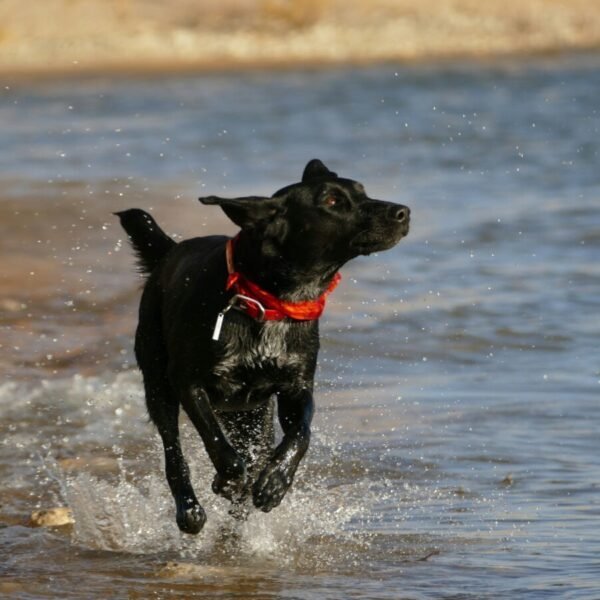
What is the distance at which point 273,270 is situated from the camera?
586 cm

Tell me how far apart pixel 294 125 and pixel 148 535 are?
686 inches

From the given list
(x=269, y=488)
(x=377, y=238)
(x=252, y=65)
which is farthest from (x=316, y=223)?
(x=252, y=65)

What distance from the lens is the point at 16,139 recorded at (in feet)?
73.1

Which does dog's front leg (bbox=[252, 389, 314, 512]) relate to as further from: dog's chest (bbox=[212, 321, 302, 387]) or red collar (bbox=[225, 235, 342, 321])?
Answer: red collar (bbox=[225, 235, 342, 321])

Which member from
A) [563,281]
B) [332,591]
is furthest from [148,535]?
[563,281]

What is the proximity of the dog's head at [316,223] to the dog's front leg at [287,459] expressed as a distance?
546mm

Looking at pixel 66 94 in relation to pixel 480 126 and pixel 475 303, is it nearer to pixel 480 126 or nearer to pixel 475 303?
pixel 480 126

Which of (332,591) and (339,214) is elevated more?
(339,214)

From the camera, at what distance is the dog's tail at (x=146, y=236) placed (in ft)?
22.2

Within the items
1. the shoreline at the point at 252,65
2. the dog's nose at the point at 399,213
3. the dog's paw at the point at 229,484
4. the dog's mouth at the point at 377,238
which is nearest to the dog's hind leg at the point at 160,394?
the dog's paw at the point at 229,484

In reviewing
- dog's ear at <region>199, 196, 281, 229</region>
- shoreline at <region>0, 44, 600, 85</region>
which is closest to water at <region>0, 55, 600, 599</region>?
dog's ear at <region>199, 196, 281, 229</region>

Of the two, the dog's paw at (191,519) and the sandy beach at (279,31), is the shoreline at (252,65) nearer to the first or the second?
the sandy beach at (279,31)

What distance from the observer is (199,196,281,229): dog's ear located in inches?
225

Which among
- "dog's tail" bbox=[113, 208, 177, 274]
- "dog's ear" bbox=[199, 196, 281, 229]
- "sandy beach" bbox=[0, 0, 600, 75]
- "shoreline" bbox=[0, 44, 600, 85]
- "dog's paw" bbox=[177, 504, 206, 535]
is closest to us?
"dog's ear" bbox=[199, 196, 281, 229]
